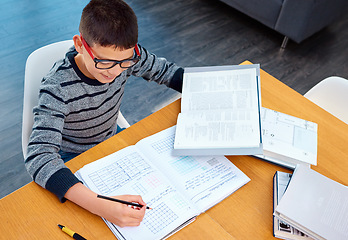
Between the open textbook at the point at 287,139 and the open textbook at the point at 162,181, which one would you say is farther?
the open textbook at the point at 287,139

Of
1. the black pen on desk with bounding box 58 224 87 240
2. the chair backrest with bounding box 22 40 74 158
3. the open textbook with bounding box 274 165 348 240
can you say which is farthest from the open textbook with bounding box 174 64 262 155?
the chair backrest with bounding box 22 40 74 158

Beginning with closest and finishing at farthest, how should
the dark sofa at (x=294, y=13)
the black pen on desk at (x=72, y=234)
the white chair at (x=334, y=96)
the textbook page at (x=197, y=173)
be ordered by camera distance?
the black pen on desk at (x=72, y=234) < the textbook page at (x=197, y=173) < the white chair at (x=334, y=96) < the dark sofa at (x=294, y=13)

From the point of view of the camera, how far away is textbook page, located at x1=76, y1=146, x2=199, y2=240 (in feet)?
2.97

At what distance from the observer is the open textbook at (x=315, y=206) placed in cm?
89

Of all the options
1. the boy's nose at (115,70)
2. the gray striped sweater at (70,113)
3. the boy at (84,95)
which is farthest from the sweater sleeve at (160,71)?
the boy's nose at (115,70)

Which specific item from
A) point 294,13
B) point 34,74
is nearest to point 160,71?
point 34,74

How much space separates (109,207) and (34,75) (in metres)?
0.61

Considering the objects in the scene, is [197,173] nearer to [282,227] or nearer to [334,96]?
[282,227]

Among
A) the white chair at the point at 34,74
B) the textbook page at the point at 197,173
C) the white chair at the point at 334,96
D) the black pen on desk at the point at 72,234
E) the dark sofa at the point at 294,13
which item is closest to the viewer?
the black pen on desk at the point at 72,234

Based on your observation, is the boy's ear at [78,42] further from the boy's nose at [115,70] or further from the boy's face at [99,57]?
the boy's nose at [115,70]

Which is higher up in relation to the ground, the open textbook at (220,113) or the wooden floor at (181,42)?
the open textbook at (220,113)

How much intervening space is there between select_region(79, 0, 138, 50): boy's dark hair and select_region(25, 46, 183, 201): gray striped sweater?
0.53 ft

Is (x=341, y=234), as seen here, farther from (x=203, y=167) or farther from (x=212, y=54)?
(x=212, y=54)

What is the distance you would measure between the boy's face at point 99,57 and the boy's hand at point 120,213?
376 millimetres
